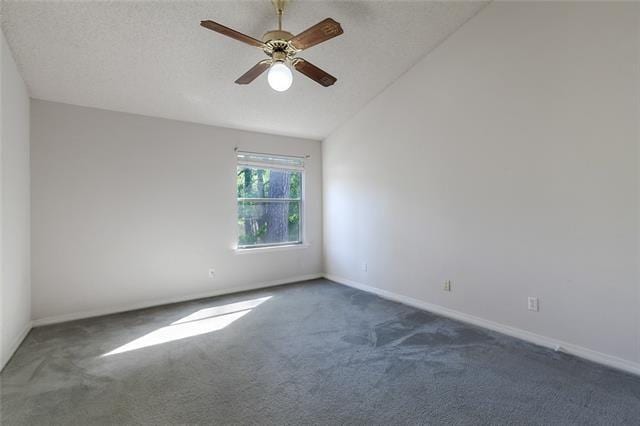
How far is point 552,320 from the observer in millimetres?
Answer: 2752

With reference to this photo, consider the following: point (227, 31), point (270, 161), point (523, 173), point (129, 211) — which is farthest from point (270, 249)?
point (523, 173)

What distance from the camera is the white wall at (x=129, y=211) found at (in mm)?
3404

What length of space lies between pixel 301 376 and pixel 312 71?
2371 millimetres

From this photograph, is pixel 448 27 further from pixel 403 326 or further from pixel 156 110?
pixel 156 110

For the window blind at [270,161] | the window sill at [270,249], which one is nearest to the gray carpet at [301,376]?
the window sill at [270,249]

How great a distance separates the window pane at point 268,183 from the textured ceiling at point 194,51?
2.92 ft

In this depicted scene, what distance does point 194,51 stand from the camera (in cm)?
300

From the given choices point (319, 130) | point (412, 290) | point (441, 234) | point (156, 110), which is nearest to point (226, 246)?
point (156, 110)

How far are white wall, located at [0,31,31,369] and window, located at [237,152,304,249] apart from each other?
7.62ft

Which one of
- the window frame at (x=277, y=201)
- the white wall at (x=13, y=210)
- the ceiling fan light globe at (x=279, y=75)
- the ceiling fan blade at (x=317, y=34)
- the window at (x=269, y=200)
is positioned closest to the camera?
the ceiling fan blade at (x=317, y=34)

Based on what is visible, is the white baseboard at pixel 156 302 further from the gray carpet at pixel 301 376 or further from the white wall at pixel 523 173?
the white wall at pixel 523 173

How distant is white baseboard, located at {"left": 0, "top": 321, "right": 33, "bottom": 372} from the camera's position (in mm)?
2476

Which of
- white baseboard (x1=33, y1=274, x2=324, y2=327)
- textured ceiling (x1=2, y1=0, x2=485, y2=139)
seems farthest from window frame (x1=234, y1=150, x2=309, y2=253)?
textured ceiling (x1=2, y1=0, x2=485, y2=139)

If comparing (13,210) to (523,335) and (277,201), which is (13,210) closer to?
(277,201)
